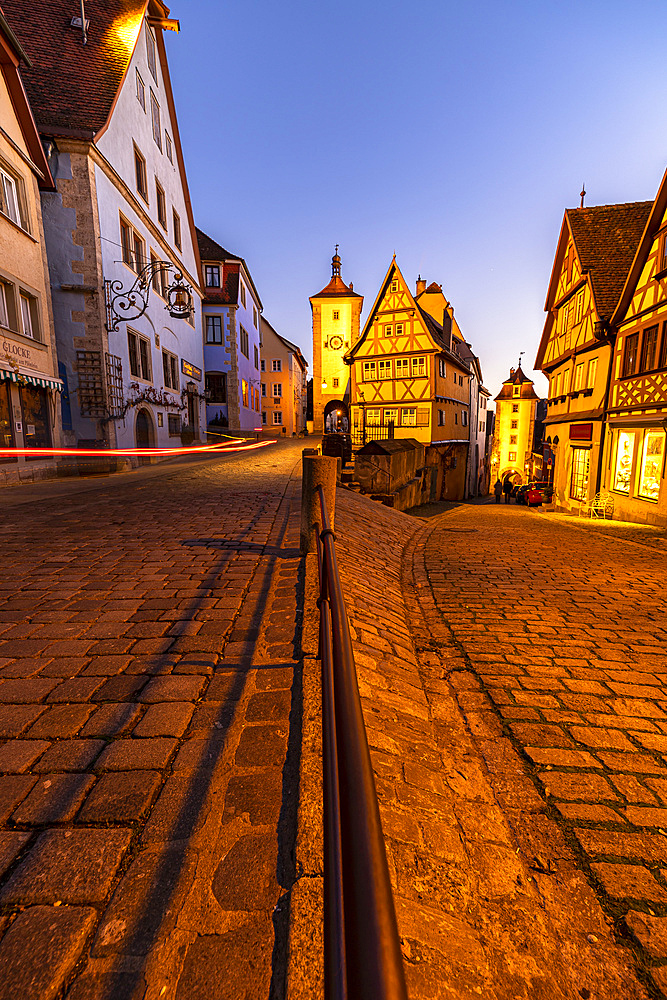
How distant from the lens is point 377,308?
27.6 m

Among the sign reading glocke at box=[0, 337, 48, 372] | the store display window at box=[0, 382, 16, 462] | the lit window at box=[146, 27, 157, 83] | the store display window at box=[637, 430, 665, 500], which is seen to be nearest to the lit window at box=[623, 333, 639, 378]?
the store display window at box=[637, 430, 665, 500]

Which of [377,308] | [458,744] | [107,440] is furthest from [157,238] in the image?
[458,744]

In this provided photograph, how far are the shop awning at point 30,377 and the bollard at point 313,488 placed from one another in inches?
372

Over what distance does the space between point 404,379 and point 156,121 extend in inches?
669

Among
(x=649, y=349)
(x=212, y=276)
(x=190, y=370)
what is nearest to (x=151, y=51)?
(x=190, y=370)

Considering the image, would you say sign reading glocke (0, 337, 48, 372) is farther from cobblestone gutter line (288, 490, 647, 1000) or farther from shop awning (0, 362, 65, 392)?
cobblestone gutter line (288, 490, 647, 1000)

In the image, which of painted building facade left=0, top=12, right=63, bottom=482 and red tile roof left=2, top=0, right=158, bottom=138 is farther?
red tile roof left=2, top=0, right=158, bottom=138

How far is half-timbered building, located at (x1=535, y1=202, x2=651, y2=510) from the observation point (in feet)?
54.5

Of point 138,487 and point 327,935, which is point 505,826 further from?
point 138,487

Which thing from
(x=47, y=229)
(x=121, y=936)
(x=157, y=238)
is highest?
(x=157, y=238)

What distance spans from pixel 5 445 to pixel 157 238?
522 inches

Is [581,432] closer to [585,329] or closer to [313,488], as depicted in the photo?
[585,329]

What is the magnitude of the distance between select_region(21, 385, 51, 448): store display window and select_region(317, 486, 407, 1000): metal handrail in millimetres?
13728

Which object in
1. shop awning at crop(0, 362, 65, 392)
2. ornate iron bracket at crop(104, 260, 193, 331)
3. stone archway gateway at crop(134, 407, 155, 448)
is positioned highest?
ornate iron bracket at crop(104, 260, 193, 331)
